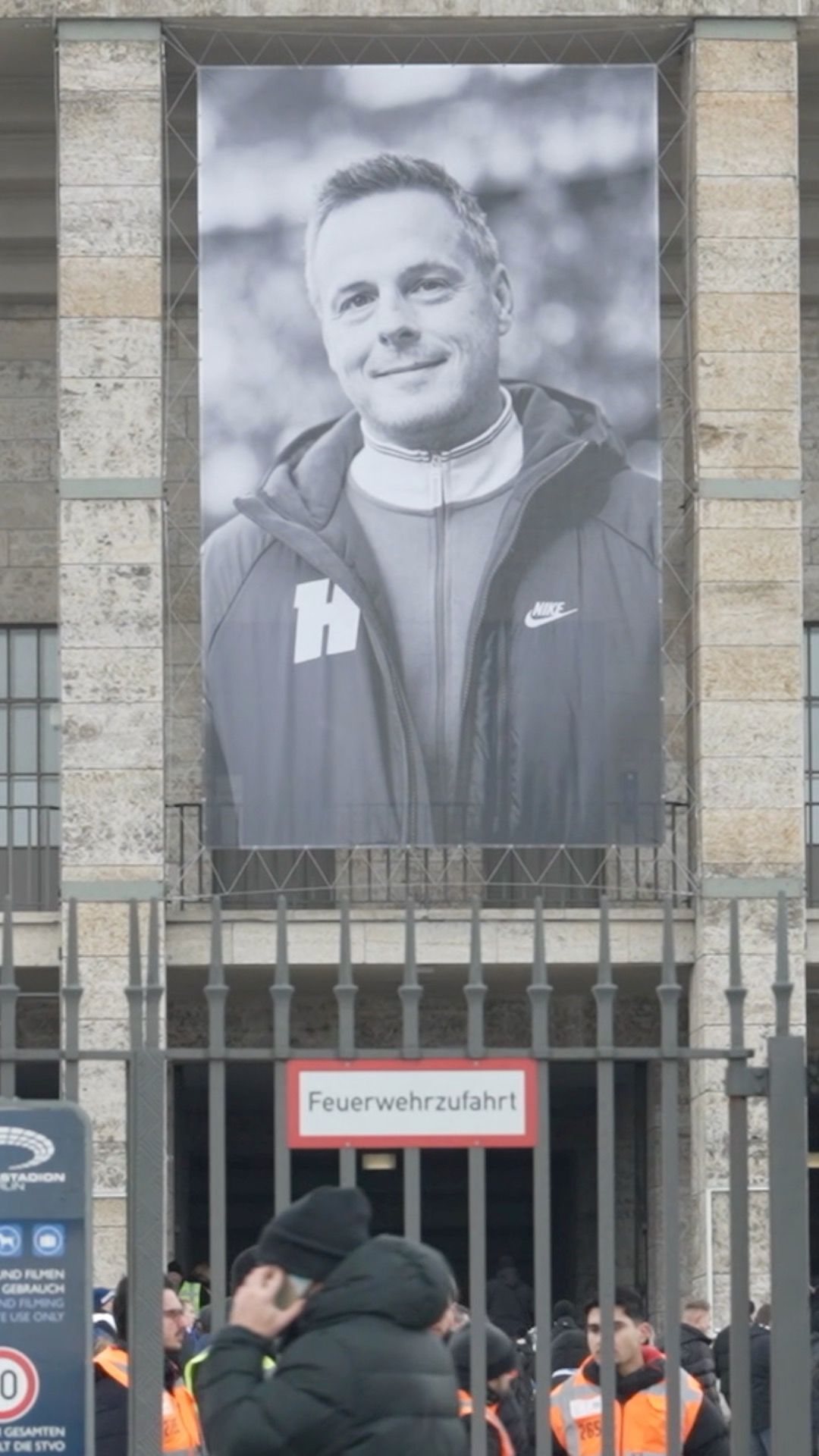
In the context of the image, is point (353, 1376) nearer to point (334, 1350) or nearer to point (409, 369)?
point (334, 1350)

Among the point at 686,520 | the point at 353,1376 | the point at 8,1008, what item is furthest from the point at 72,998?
the point at 686,520

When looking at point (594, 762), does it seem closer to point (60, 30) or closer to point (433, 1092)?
point (60, 30)

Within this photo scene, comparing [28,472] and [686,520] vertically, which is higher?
[28,472]

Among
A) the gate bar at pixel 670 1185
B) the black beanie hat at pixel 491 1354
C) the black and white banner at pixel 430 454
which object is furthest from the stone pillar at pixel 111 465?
the gate bar at pixel 670 1185

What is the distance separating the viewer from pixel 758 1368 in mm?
15891

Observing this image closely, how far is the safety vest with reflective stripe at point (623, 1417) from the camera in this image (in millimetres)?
10258

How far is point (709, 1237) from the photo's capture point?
23578 millimetres

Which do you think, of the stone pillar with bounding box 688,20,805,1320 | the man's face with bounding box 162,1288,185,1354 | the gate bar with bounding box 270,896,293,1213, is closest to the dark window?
the stone pillar with bounding box 688,20,805,1320

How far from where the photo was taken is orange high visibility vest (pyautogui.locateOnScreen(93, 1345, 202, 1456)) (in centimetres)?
1068

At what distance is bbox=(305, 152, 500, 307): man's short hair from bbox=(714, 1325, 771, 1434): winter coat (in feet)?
32.4

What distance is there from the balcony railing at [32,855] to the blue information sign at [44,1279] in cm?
1818

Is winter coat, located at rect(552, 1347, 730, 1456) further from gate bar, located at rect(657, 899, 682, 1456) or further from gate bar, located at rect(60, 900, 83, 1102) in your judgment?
gate bar, located at rect(60, 900, 83, 1102)

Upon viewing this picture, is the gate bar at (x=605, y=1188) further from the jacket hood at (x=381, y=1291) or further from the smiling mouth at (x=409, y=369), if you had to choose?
the smiling mouth at (x=409, y=369)

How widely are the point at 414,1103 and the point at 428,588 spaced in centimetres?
1609
